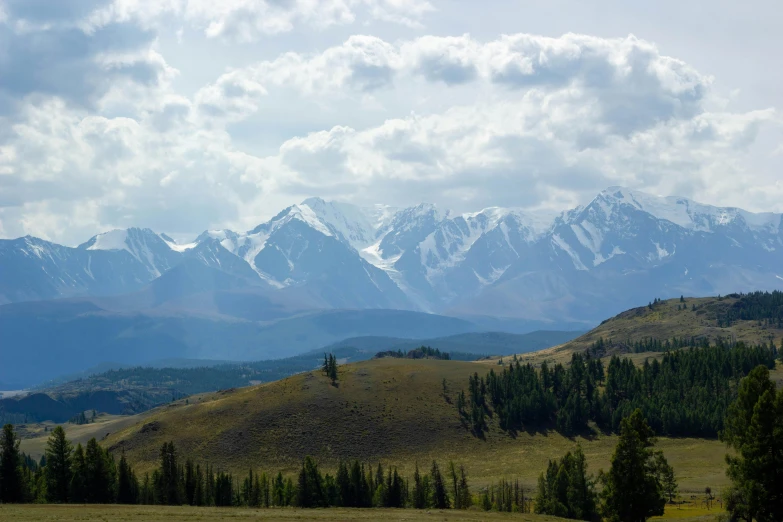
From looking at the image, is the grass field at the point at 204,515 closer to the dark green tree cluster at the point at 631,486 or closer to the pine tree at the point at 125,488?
the dark green tree cluster at the point at 631,486

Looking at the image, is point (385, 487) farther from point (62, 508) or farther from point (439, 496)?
point (62, 508)

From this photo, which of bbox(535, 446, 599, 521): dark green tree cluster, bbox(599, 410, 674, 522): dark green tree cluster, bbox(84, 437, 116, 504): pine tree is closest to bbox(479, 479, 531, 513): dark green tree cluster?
bbox(535, 446, 599, 521): dark green tree cluster

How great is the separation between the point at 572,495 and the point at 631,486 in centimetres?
2961

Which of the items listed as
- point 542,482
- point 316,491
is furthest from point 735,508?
point 316,491

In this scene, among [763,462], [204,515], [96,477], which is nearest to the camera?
[763,462]

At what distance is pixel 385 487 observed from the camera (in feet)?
406

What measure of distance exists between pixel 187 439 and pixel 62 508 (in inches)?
4749

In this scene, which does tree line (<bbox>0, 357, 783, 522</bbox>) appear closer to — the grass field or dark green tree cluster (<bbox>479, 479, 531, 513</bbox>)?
dark green tree cluster (<bbox>479, 479, 531, 513</bbox>)

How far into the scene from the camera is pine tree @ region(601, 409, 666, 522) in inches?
2721

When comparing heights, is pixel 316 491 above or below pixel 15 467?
below

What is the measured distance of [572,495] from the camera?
320ft

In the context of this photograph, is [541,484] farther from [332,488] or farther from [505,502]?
[332,488]

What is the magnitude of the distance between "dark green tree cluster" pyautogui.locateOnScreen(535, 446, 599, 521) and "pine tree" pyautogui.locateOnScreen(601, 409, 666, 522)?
84.9 feet

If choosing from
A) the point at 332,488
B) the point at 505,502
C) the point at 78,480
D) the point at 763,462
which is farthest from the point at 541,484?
the point at 78,480
